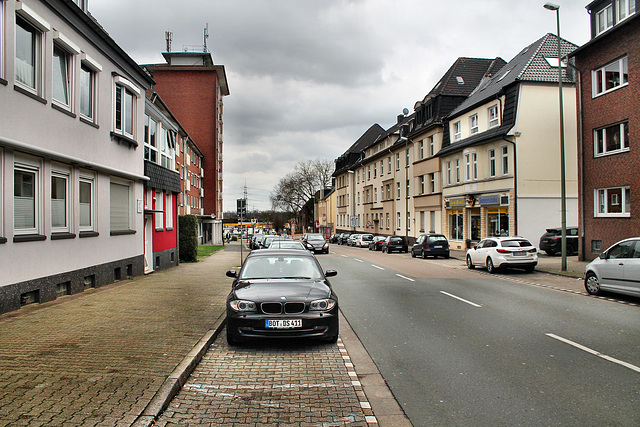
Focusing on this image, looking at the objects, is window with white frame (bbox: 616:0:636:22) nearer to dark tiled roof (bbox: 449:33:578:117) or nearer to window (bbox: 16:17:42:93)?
dark tiled roof (bbox: 449:33:578:117)

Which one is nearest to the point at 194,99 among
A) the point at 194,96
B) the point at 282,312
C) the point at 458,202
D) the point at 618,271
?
the point at 194,96

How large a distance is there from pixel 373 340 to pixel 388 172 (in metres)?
46.6

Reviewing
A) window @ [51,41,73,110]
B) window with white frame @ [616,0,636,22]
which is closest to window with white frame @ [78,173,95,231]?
window @ [51,41,73,110]

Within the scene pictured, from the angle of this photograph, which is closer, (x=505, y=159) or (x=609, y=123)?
(x=609, y=123)

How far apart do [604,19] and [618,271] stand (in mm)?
14806

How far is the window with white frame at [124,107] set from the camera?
568 inches

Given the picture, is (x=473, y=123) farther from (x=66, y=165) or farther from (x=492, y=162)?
(x=66, y=165)

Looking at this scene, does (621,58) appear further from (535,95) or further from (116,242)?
(116,242)

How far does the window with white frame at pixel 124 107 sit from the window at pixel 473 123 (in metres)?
23.7

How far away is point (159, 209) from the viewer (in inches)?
752

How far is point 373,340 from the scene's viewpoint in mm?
7465

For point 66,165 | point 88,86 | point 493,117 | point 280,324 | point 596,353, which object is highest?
point 493,117

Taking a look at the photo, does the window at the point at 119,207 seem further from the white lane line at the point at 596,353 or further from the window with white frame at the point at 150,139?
the white lane line at the point at 596,353

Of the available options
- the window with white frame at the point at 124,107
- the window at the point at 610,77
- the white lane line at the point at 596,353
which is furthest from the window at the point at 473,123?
the white lane line at the point at 596,353
